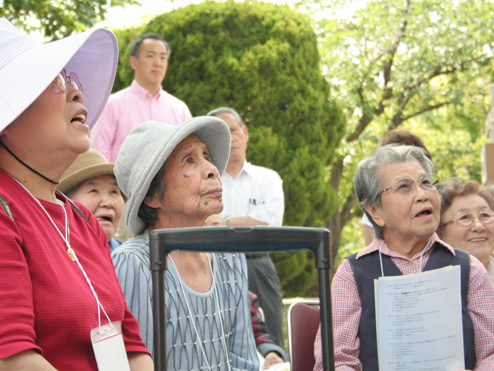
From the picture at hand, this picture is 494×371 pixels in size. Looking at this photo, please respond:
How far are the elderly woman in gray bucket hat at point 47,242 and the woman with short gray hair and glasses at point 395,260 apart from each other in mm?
1145

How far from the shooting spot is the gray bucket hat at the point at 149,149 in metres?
2.89

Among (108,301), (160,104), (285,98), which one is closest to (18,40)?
(108,301)

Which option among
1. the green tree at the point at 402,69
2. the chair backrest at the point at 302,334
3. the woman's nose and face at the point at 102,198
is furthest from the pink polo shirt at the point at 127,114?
the green tree at the point at 402,69

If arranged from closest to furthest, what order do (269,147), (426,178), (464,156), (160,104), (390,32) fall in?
1. (426,178)
2. (160,104)
3. (269,147)
4. (390,32)
5. (464,156)

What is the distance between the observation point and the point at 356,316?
126 inches

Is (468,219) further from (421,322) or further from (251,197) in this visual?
(251,197)

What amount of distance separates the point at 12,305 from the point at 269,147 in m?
8.22

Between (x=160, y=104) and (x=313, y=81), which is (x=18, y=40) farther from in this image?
(x=313, y=81)

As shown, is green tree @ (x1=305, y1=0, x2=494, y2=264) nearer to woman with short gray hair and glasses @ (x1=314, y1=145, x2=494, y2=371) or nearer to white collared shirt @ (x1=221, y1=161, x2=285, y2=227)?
white collared shirt @ (x1=221, y1=161, x2=285, y2=227)

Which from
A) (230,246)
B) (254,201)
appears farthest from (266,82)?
(230,246)

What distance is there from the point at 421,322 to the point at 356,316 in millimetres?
315

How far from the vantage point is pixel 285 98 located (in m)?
10.3

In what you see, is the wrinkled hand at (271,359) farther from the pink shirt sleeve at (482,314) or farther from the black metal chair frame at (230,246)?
the black metal chair frame at (230,246)

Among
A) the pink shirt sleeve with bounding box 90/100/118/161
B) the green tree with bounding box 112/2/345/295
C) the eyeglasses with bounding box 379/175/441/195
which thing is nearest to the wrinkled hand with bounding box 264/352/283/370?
the eyeglasses with bounding box 379/175/441/195
